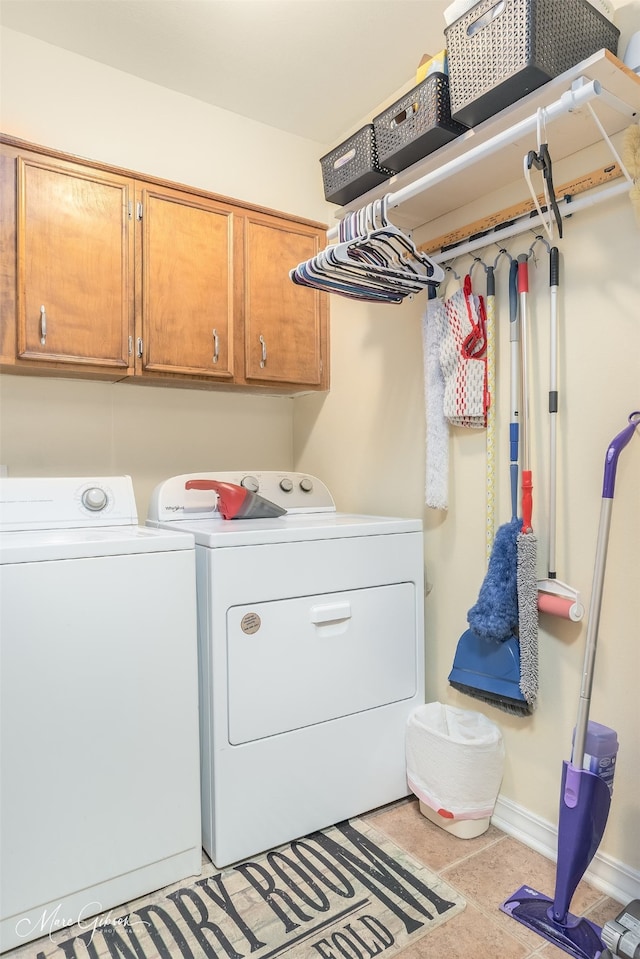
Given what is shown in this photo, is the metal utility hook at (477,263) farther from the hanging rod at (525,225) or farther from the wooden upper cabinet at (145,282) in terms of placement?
the wooden upper cabinet at (145,282)

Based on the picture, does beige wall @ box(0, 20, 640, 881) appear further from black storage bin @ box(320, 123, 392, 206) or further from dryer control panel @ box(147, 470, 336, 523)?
black storage bin @ box(320, 123, 392, 206)

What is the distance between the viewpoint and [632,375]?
1.49 m

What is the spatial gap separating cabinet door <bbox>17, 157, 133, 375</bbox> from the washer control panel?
40cm

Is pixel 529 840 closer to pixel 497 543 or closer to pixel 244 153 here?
pixel 497 543

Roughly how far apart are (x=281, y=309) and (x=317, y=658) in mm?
1417

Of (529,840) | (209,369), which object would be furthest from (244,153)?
(529,840)

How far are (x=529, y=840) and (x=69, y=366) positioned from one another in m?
2.09

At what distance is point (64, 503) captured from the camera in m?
1.88

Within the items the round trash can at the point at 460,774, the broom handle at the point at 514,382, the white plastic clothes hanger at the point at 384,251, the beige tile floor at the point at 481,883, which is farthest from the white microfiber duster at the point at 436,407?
the beige tile floor at the point at 481,883

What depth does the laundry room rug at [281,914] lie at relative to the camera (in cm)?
133

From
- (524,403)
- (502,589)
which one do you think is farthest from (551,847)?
(524,403)

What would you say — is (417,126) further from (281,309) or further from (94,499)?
(94,499)

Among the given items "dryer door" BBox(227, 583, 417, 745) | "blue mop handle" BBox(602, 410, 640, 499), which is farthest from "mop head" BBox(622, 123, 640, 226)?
"dryer door" BBox(227, 583, 417, 745)

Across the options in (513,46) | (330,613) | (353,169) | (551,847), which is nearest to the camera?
(513,46)
